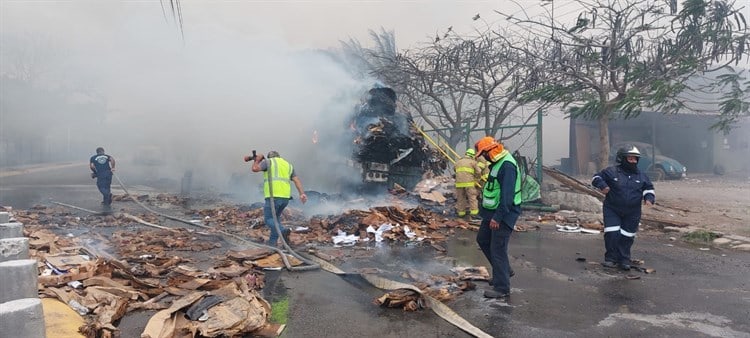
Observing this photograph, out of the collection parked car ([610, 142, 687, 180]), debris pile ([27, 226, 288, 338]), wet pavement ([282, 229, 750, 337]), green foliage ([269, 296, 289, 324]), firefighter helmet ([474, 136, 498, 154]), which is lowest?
wet pavement ([282, 229, 750, 337])

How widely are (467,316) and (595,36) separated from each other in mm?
10229

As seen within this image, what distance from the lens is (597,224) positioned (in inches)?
376

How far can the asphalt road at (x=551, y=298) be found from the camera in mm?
4109

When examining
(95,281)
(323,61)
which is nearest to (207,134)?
(323,61)

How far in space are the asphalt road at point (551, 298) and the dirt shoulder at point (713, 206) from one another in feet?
7.51

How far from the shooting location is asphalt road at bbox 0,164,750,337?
13.5 feet

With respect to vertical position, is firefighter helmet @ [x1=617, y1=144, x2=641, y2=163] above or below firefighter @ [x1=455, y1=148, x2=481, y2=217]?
above

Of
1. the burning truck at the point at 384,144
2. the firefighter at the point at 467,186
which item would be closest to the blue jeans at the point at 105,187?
the burning truck at the point at 384,144

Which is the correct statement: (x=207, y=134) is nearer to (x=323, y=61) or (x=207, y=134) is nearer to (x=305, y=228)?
(x=323, y=61)

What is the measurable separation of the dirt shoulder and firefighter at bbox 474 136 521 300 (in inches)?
233

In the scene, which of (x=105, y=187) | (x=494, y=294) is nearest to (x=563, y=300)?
(x=494, y=294)

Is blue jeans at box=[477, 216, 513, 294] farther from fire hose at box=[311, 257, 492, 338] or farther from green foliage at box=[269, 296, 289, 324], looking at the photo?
green foliage at box=[269, 296, 289, 324]

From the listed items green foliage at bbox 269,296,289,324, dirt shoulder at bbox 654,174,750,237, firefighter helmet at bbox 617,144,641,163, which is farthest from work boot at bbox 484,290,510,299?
dirt shoulder at bbox 654,174,750,237

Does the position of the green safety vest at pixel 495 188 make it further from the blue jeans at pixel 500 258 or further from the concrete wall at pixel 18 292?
the concrete wall at pixel 18 292
